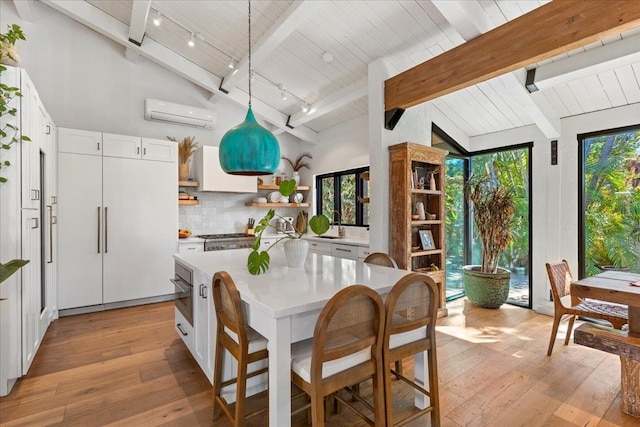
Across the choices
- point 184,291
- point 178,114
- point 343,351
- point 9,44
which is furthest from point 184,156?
point 343,351

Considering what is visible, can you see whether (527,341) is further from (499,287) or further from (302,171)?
(302,171)

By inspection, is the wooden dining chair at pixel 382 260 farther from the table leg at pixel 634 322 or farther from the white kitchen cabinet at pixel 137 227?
the white kitchen cabinet at pixel 137 227

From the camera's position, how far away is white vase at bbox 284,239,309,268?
7.52 feet

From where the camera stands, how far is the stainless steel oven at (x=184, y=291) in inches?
96.3

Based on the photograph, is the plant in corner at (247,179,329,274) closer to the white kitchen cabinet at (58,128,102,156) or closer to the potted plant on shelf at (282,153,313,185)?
the white kitchen cabinet at (58,128,102,156)

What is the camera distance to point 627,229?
3.37m

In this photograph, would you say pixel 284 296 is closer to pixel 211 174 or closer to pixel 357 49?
pixel 357 49

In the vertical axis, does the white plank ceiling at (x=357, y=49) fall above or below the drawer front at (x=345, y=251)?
above

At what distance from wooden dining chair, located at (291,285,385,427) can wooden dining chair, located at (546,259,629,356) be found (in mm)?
2142

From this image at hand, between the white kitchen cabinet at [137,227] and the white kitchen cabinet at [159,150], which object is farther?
the white kitchen cabinet at [159,150]

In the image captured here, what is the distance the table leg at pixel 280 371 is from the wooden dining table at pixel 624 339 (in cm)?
202

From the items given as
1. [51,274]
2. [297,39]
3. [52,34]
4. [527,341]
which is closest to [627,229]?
[527,341]

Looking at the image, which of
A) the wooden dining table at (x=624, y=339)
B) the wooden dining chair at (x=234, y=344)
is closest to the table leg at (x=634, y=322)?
the wooden dining table at (x=624, y=339)

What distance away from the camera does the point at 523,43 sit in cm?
233
